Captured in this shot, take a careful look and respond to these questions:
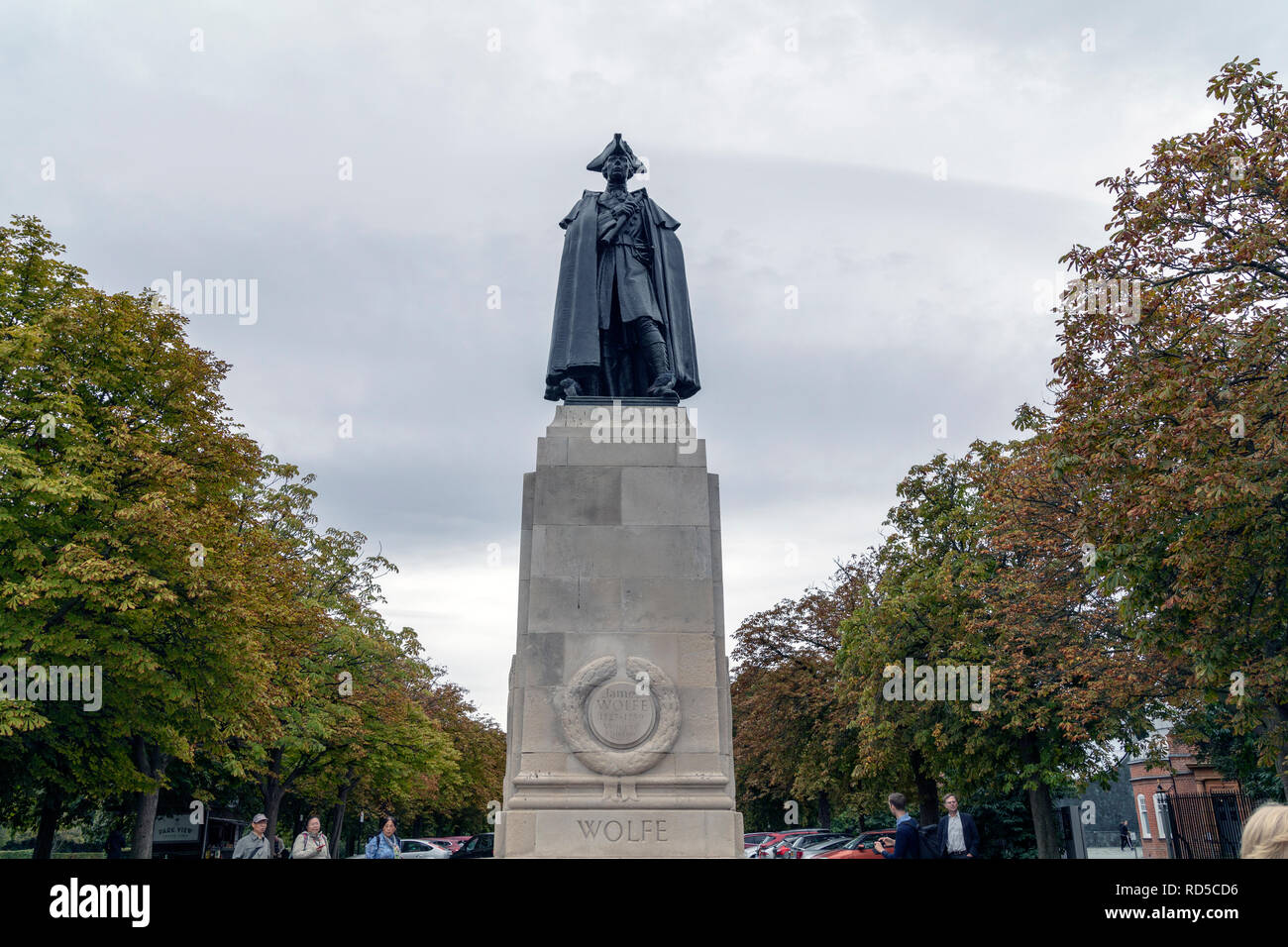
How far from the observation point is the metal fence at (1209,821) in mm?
30969

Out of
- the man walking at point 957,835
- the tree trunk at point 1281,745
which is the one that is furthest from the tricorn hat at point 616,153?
the tree trunk at point 1281,745

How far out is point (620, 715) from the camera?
1033 centimetres

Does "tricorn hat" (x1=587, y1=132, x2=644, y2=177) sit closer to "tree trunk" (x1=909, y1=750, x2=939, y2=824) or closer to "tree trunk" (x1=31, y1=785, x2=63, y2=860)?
"tree trunk" (x1=31, y1=785, x2=63, y2=860)

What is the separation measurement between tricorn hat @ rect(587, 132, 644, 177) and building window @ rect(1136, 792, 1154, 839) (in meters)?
44.0

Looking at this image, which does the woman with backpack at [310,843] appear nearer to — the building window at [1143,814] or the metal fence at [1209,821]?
the metal fence at [1209,821]

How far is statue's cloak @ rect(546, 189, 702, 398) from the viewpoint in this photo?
506 inches

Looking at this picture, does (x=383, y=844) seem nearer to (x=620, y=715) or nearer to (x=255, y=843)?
(x=255, y=843)

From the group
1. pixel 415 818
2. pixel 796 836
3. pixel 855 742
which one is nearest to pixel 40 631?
pixel 796 836

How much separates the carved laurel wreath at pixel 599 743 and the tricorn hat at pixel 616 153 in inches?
270

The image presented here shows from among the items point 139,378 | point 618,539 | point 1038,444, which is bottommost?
point 618,539

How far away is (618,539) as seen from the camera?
11.2 meters

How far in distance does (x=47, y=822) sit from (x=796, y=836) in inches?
968
